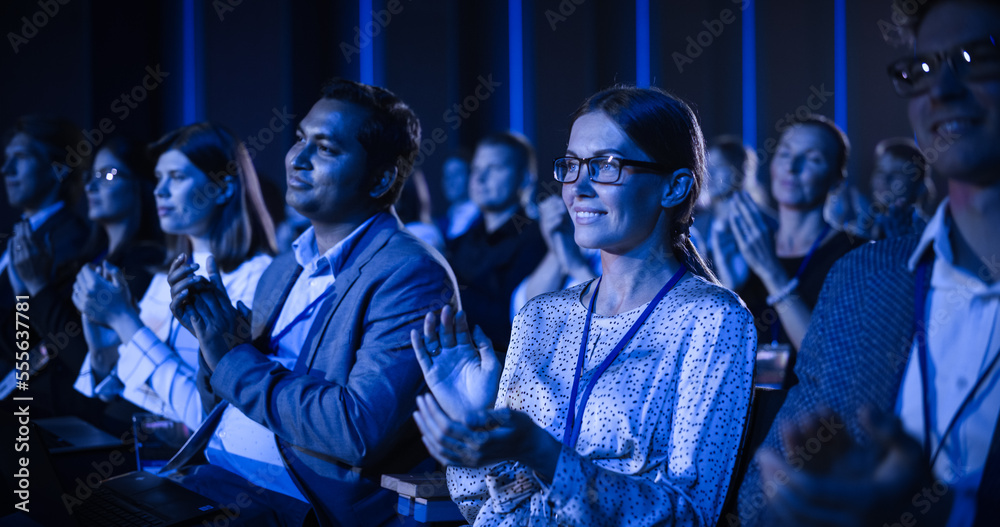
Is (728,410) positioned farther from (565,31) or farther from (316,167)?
(565,31)

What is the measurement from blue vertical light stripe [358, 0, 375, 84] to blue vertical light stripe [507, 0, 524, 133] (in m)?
1.03

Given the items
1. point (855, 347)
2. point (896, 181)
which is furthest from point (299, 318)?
point (896, 181)

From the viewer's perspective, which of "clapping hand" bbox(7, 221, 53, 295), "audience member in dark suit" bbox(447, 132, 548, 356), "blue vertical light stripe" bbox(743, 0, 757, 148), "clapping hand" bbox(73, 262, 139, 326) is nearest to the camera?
"clapping hand" bbox(73, 262, 139, 326)

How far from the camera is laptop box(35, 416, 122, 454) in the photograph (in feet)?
6.88

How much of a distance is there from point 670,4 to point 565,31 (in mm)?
882

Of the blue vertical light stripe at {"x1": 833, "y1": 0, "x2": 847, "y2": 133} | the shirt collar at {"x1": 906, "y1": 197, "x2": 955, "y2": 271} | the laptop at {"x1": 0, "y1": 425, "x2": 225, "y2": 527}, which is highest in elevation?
the blue vertical light stripe at {"x1": 833, "y1": 0, "x2": 847, "y2": 133}

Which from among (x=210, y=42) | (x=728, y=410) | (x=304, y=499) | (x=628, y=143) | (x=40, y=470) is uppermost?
(x=210, y=42)

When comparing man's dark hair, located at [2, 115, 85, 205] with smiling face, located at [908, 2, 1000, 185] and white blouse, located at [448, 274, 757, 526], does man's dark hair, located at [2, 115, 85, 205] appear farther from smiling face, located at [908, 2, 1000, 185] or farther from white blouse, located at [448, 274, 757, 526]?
smiling face, located at [908, 2, 1000, 185]

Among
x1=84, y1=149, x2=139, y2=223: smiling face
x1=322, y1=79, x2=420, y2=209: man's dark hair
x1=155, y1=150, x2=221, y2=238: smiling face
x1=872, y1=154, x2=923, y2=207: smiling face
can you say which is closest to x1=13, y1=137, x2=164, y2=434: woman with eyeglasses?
x1=84, y1=149, x2=139, y2=223: smiling face

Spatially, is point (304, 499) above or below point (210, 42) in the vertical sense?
below

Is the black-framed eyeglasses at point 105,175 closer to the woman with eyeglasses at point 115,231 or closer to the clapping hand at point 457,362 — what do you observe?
the woman with eyeglasses at point 115,231

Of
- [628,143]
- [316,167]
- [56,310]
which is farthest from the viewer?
[56,310]

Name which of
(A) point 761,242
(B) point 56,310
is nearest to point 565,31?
(A) point 761,242

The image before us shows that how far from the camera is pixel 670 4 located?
595 centimetres
